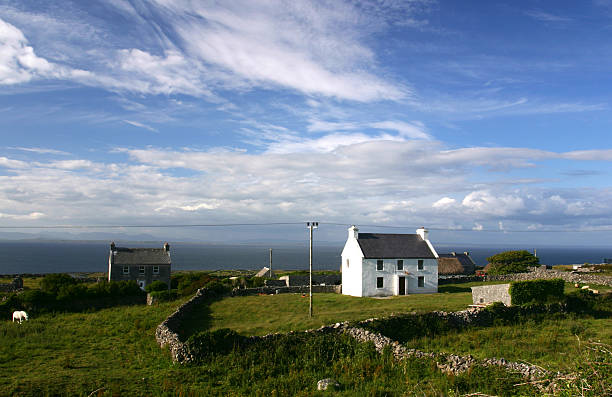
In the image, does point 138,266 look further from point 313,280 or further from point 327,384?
point 327,384

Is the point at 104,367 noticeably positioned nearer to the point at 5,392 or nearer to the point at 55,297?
the point at 5,392

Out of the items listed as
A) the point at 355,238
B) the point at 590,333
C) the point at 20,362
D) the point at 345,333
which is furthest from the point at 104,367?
the point at 355,238

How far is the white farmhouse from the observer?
45000 millimetres

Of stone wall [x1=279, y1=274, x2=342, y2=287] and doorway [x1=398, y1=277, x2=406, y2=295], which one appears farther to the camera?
stone wall [x1=279, y1=274, x2=342, y2=287]

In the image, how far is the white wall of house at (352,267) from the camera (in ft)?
148

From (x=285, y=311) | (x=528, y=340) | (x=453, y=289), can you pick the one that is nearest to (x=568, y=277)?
(x=453, y=289)

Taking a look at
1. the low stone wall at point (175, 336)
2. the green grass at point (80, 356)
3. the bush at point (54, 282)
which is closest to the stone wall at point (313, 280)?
the low stone wall at point (175, 336)

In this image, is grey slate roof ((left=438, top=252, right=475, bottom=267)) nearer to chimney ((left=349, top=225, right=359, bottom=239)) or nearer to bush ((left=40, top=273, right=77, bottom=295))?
chimney ((left=349, top=225, right=359, bottom=239))

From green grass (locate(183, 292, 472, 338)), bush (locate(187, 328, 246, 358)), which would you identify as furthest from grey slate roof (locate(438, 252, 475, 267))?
bush (locate(187, 328, 246, 358))

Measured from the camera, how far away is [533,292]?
30.2 m

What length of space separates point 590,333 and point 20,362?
29606 millimetres

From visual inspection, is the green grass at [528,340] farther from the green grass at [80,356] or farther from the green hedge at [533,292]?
the green grass at [80,356]

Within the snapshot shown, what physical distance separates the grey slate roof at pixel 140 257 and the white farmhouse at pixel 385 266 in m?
31.9

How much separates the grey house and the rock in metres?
52.5
